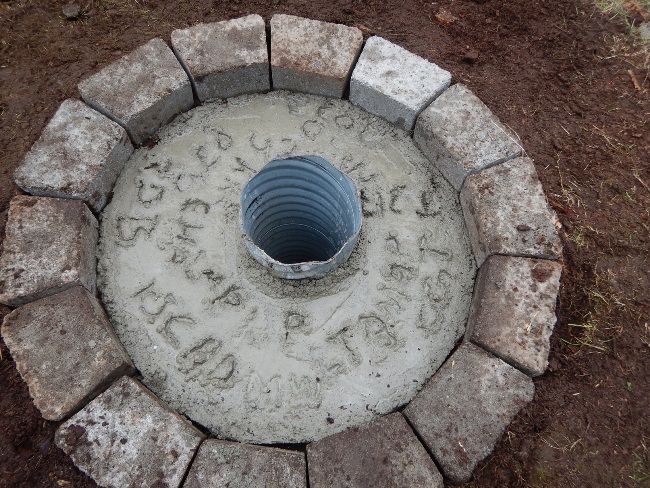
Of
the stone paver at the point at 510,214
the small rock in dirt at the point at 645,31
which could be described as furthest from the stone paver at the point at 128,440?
the small rock in dirt at the point at 645,31

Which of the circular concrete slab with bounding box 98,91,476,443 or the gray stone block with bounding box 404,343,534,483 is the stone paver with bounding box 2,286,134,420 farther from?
the gray stone block with bounding box 404,343,534,483

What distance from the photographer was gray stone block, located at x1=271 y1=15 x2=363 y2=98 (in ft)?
9.12

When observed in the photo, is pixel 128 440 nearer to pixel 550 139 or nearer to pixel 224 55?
pixel 224 55

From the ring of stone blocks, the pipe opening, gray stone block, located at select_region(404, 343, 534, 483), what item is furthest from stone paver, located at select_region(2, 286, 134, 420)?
gray stone block, located at select_region(404, 343, 534, 483)

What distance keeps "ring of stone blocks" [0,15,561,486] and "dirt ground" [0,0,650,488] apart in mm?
152

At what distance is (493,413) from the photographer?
81.4 inches

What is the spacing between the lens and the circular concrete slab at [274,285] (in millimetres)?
2268

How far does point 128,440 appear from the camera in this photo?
1.99 meters

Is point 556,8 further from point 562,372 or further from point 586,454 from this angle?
point 586,454

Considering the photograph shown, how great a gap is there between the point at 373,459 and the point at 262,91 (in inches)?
80.0

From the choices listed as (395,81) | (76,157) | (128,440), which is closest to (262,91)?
(395,81)

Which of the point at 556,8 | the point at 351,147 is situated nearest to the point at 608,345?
the point at 351,147

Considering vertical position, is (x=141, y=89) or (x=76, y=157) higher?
(x=141, y=89)

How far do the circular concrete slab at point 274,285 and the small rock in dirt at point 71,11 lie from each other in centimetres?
99
